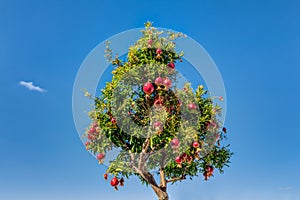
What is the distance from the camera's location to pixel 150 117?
8.86m

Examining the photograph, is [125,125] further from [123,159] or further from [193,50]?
[193,50]

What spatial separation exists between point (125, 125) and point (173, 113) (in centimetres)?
135

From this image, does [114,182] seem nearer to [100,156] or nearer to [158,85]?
[100,156]

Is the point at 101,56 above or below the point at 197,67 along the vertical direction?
above

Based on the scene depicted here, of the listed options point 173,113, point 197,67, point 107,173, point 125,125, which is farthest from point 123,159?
point 197,67

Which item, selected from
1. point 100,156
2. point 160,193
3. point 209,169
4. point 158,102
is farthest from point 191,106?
point 100,156

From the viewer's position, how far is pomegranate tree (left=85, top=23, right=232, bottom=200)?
8812mm

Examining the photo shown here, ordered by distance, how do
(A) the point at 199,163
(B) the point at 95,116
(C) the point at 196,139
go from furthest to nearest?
(A) the point at 199,163 → (B) the point at 95,116 → (C) the point at 196,139

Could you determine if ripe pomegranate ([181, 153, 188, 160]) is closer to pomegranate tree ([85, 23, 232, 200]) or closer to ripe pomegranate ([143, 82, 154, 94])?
pomegranate tree ([85, 23, 232, 200])

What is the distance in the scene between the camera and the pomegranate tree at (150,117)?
8.81m


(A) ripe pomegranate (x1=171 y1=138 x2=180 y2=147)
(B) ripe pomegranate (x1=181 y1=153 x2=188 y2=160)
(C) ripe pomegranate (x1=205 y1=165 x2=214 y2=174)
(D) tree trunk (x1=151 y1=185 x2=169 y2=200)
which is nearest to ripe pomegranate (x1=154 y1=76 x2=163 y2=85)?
(A) ripe pomegranate (x1=171 y1=138 x2=180 y2=147)

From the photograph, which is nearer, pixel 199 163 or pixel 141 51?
pixel 141 51

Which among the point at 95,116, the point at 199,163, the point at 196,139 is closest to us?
the point at 196,139

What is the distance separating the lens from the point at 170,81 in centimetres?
894
